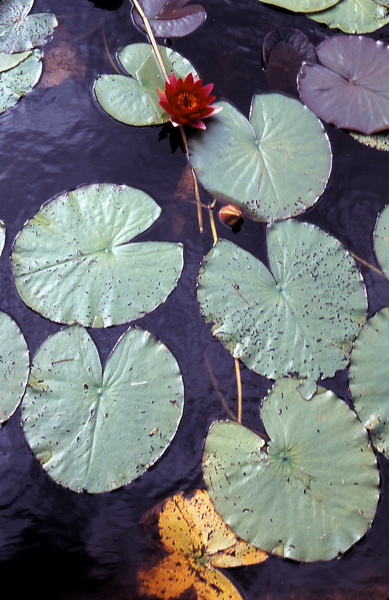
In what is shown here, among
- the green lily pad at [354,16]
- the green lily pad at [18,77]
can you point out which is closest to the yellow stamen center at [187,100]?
the green lily pad at [18,77]

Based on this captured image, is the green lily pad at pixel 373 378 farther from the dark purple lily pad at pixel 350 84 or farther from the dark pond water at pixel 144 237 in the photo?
the dark purple lily pad at pixel 350 84

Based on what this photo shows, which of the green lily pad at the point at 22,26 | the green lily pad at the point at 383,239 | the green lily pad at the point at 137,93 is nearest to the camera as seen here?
the green lily pad at the point at 383,239

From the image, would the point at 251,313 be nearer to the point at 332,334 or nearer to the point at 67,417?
the point at 332,334

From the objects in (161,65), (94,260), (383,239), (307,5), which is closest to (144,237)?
(94,260)

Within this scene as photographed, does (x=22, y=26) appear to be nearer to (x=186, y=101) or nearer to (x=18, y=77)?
(x=18, y=77)

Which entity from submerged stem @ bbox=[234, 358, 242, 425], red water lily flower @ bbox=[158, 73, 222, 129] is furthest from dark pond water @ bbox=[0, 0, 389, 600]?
red water lily flower @ bbox=[158, 73, 222, 129]

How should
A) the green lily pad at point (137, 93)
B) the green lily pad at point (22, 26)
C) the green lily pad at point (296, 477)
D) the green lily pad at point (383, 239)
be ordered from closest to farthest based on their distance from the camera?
the green lily pad at point (296, 477), the green lily pad at point (383, 239), the green lily pad at point (137, 93), the green lily pad at point (22, 26)

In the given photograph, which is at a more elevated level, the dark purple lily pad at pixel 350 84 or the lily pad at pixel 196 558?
the dark purple lily pad at pixel 350 84

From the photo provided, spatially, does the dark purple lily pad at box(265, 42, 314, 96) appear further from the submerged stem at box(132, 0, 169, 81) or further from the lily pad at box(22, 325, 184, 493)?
the lily pad at box(22, 325, 184, 493)
